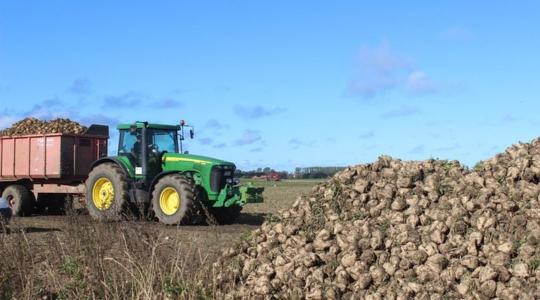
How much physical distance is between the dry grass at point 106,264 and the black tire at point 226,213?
373 inches

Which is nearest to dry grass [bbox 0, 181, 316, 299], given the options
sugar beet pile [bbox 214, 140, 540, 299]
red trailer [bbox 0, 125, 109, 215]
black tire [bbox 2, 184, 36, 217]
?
sugar beet pile [bbox 214, 140, 540, 299]

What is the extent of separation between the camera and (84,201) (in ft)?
55.4

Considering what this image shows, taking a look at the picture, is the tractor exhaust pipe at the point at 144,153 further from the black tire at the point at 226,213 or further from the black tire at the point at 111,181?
the black tire at the point at 226,213

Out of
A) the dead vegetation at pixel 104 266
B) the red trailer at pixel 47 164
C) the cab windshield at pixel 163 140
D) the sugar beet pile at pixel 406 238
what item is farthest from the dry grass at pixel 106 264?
the red trailer at pixel 47 164

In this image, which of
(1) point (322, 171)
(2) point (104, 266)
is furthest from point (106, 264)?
(1) point (322, 171)

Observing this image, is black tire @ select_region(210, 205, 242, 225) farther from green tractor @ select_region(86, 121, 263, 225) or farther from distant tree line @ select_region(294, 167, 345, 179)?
distant tree line @ select_region(294, 167, 345, 179)

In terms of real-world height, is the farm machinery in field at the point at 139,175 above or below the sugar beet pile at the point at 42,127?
below

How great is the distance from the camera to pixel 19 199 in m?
18.9

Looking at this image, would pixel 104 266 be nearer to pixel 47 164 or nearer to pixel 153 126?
pixel 153 126

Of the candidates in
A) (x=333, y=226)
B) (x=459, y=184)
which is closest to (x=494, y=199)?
(x=459, y=184)

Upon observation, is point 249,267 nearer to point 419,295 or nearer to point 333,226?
point 333,226

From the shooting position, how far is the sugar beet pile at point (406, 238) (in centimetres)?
536

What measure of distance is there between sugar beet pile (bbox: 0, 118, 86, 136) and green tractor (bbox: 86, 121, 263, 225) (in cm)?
270

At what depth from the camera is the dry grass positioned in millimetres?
6086
